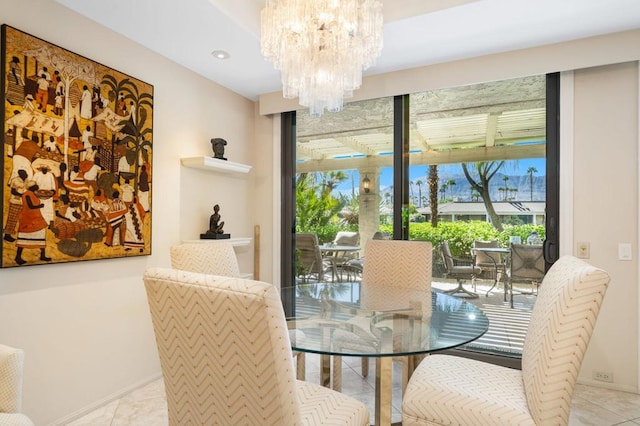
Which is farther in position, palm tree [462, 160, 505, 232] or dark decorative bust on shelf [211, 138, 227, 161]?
dark decorative bust on shelf [211, 138, 227, 161]

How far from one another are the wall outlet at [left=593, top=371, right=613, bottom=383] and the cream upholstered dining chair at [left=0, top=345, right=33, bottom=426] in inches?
131

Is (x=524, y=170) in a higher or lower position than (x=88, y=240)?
higher

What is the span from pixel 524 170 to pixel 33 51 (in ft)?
11.1

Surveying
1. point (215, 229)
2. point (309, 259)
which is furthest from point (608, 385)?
point (215, 229)

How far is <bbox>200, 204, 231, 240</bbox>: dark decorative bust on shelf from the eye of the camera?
3.17 meters

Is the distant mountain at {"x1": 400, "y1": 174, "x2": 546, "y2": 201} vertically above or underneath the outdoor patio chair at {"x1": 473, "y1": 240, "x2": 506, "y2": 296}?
above

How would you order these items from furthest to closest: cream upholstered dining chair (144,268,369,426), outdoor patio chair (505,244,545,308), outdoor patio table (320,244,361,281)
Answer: outdoor patio table (320,244,361,281)
outdoor patio chair (505,244,545,308)
cream upholstered dining chair (144,268,369,426)

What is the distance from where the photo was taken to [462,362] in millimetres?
1848

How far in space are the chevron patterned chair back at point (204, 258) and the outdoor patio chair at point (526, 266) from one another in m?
2.21

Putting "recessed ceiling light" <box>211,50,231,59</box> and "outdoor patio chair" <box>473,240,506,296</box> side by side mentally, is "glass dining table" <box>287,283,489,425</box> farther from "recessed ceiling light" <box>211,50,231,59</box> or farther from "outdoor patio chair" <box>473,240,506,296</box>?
"recessed ceiling light" <box>211,50,231,59</box>

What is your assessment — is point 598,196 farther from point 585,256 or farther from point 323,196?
point 323,196

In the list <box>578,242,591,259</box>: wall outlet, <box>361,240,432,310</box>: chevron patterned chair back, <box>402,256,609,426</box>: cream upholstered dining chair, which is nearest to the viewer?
<box>402,256,609,426</box>: cream upholstered dining chair

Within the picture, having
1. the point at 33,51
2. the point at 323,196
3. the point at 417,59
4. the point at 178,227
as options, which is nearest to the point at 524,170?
the point at 417,59

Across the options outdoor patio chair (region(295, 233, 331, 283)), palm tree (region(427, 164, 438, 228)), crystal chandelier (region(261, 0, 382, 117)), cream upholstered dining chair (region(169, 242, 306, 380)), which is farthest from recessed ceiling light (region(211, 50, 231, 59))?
palm tree (region(427, 164, 438, 228))
